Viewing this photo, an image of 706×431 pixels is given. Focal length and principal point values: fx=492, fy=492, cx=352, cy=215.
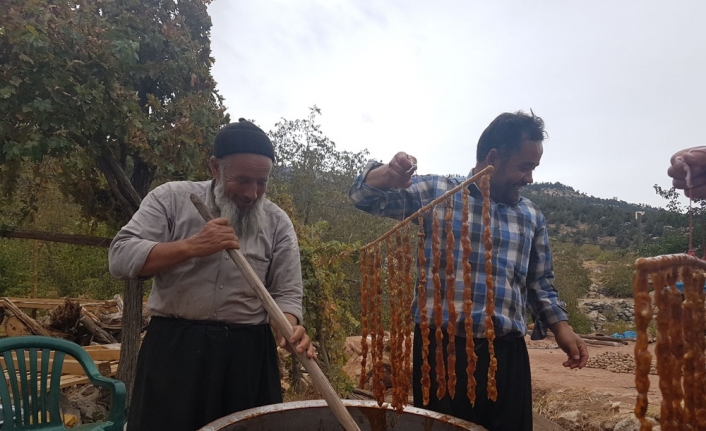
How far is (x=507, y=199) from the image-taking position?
256 centimetres

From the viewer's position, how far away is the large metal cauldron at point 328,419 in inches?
80.5

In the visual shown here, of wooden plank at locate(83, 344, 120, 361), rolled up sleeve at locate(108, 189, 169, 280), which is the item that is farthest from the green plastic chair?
wooden plank at locate(83, 344, 120, 361)

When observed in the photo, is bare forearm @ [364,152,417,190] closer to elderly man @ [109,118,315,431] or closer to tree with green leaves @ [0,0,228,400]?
elderly man @ [109,118,315,431]

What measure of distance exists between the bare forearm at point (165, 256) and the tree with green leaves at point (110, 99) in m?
2.94

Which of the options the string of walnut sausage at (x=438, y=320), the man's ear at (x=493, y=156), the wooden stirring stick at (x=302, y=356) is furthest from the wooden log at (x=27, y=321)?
the man's ear at (x=493, y=156)

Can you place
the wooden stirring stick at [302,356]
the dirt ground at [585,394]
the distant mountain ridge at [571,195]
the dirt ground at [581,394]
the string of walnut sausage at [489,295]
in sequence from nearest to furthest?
the string of walnut sausage at [489,295] → the wooden stirring stick at [302,356] → the dirt ground at [581,394] → the dirt ground at [585,394] → the distant mountain ridge at [571,195]

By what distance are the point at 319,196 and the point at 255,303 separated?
1339 centimetres

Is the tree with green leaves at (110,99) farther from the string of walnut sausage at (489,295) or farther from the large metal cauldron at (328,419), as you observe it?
the string of walnut sausage at (489,295)

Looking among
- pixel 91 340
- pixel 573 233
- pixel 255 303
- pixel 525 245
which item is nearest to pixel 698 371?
pixel 525 245

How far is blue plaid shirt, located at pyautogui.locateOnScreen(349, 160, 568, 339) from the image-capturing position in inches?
Answer: 94.3

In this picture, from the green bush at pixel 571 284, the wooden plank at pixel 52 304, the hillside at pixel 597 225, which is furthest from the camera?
the hillside at pixel 597 225

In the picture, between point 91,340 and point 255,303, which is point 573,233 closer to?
point 91,340

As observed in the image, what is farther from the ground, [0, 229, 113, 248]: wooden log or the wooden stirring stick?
[0, 229, 113, 248]: wooden log

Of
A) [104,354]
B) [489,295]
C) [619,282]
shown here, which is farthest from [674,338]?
[619,282]
